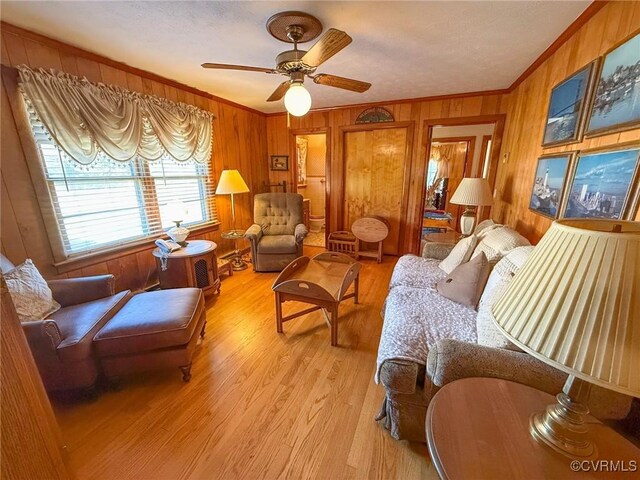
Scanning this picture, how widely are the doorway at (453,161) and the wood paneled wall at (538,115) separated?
0.26 metres

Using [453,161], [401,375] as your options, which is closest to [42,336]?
[401,375]

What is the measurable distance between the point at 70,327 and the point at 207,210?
2236 millimetres

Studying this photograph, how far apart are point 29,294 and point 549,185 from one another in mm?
3544

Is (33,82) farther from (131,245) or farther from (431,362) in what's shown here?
(431,362)

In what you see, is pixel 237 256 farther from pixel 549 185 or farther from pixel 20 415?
pixel 549 185

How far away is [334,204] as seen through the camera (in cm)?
443

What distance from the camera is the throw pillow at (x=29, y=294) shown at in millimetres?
1511

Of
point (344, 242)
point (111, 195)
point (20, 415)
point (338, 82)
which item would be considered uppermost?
point (338, 82)

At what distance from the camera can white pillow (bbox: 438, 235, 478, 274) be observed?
2.15 meters

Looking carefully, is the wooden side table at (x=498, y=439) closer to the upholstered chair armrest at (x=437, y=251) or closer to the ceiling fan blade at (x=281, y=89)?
the upholstered chair armrest at (x=437, y=251)

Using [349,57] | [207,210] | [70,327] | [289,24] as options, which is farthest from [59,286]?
[349,57]

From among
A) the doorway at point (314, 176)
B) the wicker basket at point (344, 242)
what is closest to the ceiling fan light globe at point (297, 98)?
the wicker basket at point (344, 242)

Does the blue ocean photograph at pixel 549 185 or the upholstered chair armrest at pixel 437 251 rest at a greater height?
the blue ocean photograph at pixel 549 185

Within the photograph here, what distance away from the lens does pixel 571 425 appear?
0.69 metres
